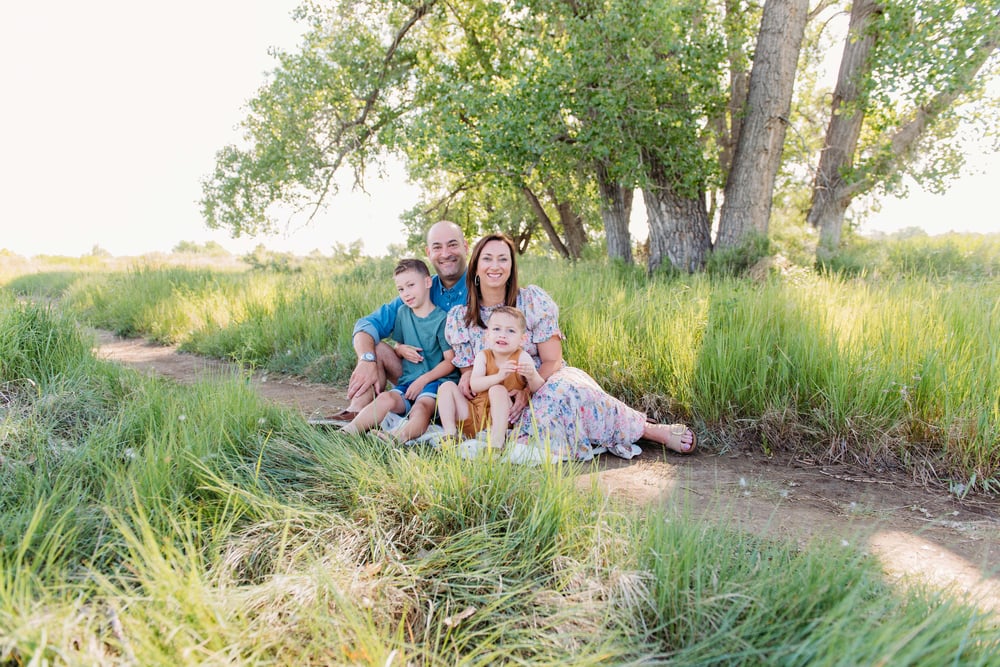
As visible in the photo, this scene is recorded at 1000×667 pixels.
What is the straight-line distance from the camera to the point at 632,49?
767 cm

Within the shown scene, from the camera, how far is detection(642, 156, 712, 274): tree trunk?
902 centimetres

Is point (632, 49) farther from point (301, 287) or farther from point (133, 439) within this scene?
point (133, 439)

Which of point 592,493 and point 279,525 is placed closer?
point 279,525

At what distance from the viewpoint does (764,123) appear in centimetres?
844

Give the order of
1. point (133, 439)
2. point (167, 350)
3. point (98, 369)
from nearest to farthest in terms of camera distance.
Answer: point (133, 439), point (98, 369), point (167, 350)

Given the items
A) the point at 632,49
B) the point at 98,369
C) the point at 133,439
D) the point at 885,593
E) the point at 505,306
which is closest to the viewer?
the point at 885,593

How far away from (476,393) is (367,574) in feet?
6.52

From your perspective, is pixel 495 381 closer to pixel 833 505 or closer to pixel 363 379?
pixel 363 379

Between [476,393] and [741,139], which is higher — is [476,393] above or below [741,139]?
below

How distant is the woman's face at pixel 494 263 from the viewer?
13.5 ft

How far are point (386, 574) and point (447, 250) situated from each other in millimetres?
2730

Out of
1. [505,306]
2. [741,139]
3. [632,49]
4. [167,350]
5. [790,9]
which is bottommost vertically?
[167,350]

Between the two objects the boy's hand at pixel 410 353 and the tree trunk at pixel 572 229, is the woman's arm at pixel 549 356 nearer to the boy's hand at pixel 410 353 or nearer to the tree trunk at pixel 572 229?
the boy's hand at pixel 410 353

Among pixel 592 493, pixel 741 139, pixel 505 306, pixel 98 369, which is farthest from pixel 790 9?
pixel 98 369
